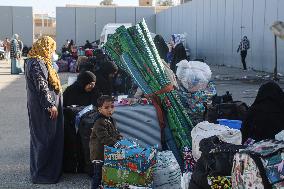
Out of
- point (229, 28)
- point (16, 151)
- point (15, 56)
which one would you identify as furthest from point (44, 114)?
point (229, 28)

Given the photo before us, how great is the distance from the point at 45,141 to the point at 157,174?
4.56 ft

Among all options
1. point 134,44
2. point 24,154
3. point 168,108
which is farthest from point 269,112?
point 24,154

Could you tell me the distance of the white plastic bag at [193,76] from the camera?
6653 millimetres

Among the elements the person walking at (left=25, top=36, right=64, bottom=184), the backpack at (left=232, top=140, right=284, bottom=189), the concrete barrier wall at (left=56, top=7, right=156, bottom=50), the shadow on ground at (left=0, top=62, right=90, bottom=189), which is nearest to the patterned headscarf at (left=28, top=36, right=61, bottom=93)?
the person walking at (left=25, top=36, right=64, bottom=184)

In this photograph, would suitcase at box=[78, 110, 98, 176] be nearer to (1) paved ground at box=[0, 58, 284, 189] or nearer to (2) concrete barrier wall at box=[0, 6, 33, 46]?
(1) paved ground at box=[0, 58, 284, 189]

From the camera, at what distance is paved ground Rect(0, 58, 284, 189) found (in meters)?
6.03

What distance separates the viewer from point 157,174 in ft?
17.6

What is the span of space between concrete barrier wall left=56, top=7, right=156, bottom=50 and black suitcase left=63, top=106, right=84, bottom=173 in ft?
125

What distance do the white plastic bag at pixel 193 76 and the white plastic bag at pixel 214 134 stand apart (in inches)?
74.6

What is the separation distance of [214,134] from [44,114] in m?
2.22

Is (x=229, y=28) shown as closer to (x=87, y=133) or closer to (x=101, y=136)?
(x=87, y=133)

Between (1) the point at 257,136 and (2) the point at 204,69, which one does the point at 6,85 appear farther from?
(1) the point at 257,136

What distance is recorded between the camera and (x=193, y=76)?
6656mm

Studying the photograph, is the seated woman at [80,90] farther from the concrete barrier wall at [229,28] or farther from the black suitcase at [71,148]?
the concrete barrier wall at [229,28]
